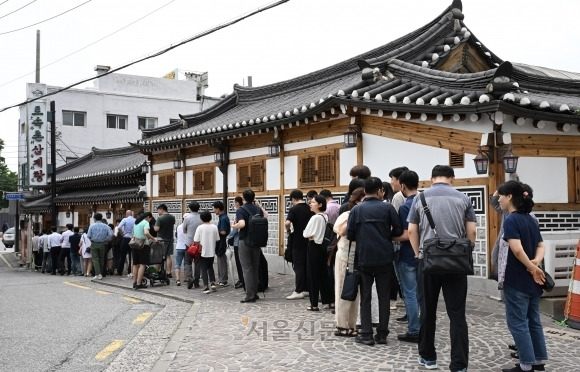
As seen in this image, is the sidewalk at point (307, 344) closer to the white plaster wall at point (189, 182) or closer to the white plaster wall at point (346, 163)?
the white plaster wall at point (346, 163)

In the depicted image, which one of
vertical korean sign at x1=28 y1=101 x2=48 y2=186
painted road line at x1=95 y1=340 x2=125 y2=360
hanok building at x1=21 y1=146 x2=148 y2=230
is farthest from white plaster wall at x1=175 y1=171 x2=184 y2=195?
painted road line at x1=95 y1=340 x2=125 y2=360

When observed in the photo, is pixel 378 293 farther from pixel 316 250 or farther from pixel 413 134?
pixel 413 134

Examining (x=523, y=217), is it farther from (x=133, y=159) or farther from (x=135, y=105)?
(x=135, y=105)

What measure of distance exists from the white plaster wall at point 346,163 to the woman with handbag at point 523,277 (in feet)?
22.7

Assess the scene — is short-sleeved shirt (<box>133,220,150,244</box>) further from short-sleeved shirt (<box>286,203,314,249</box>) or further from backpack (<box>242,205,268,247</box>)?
short-sleeved shirt (<box>286,203,314,249</box>)

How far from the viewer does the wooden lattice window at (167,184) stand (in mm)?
20078

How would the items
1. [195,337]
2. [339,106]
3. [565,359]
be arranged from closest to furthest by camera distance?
[565,359] < [195,337] < [339,106]

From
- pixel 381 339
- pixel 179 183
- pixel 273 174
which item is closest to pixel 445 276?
pixel 381 339

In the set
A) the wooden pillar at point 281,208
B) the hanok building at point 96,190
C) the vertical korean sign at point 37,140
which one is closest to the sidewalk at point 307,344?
the wooden pillar at point 281,208

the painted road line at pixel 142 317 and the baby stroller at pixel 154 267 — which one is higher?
the baby stroller at pixel 154 267

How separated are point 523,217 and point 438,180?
0.92 m

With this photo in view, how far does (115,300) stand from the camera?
39.8 ft

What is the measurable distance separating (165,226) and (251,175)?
3.14m

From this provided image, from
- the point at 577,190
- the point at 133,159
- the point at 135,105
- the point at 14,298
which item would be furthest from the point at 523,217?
the point at 135,105
